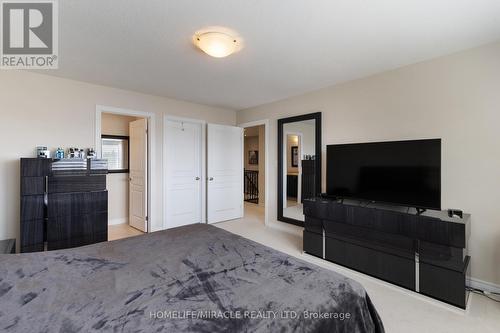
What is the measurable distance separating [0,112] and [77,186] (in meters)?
1.26

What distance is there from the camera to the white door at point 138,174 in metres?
4.39

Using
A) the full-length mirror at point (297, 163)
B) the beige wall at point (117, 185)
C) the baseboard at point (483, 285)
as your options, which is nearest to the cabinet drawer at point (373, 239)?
the baseboard at point (483, 285)

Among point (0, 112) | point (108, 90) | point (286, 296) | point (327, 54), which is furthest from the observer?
point (108, 90)

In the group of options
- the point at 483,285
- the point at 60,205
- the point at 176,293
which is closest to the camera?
the point at 176,293

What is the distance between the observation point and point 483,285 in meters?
2.46

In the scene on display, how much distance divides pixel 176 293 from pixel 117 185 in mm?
4377

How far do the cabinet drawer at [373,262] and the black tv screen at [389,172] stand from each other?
610 millimetres

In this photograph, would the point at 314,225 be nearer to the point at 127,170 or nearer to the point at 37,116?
the point at 127,170

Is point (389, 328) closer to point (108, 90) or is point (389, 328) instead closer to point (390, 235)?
point (390, 235)

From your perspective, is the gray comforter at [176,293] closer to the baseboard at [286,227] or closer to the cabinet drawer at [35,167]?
the cabinet drawer at [35,167]

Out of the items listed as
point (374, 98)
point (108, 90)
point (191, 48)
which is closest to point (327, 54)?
point (374, 98)

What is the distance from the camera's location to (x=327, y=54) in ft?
8.82

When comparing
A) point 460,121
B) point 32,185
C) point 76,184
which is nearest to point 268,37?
point 460,121

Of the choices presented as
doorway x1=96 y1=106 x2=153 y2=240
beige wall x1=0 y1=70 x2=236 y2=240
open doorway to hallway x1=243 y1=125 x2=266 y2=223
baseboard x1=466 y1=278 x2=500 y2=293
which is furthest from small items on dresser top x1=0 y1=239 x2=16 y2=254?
baseboard x1=466 y1=278 x2=500 y2=293
